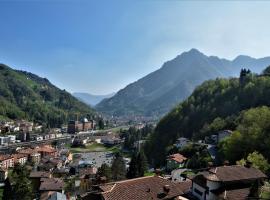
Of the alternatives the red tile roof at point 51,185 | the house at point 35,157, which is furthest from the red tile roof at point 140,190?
the house at point 35,157

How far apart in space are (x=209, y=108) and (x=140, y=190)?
111989mm

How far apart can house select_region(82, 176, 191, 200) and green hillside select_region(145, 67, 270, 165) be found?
78.4 meters

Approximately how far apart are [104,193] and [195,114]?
11481 cm

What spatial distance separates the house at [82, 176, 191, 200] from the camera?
3023 centimetres

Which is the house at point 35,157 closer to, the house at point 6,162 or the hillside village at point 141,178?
the hillside village at point 141,178

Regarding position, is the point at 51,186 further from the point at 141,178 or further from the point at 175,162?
the point at 141,178

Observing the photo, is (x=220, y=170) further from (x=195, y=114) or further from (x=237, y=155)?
(x=195, y=114)

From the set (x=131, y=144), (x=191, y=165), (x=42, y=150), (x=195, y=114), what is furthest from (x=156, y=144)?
(x=191, y=165)

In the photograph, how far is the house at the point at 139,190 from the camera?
30.2m

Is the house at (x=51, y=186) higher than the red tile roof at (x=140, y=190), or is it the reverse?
the red tile roof at (x=140, y=190)

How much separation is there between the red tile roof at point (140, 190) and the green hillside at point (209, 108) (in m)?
78.4

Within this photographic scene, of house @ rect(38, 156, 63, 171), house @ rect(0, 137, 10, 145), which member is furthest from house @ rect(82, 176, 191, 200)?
house @ rect(0, 137, 10, 145)

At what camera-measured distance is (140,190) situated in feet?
103

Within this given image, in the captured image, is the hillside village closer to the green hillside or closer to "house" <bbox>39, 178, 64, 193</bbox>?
"house" <bbox>39, 178, 64, 193</bbox>
